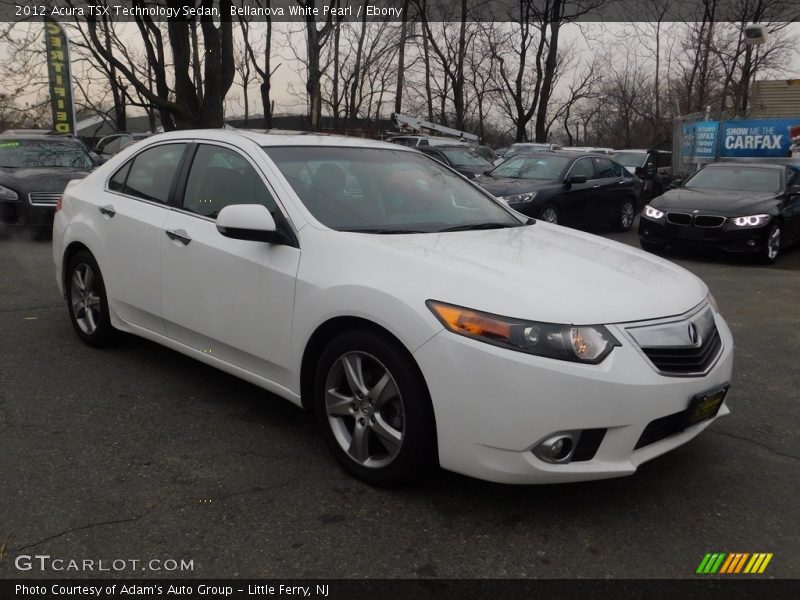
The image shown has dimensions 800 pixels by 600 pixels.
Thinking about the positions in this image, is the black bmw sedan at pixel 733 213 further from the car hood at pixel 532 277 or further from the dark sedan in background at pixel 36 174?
the dark sedan in background at pixel 36 174

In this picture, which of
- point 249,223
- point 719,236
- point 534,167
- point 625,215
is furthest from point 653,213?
point 249,223

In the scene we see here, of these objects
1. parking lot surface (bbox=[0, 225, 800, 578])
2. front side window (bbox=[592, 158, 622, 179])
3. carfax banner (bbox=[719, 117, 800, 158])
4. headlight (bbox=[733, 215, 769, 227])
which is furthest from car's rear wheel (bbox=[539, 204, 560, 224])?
carfax banner (bbox=[719, 117, 800, 158])

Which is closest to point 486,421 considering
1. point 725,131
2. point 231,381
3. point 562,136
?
point 231,381

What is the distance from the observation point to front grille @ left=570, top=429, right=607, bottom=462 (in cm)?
268

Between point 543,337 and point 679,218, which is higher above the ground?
point 543,337

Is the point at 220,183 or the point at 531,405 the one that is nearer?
the point at 531,405

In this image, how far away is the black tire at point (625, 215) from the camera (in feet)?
45.6

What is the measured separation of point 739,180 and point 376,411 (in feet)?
32.5

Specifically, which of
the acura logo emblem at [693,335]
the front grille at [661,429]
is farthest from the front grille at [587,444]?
the acura logo emblem at [693,335]

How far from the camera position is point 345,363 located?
310cm

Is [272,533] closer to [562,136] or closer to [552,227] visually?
[552,227]

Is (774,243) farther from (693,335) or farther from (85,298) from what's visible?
(85,298)

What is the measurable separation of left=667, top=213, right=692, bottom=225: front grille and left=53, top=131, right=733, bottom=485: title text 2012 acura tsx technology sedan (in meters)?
6.46

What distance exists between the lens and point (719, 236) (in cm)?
970
